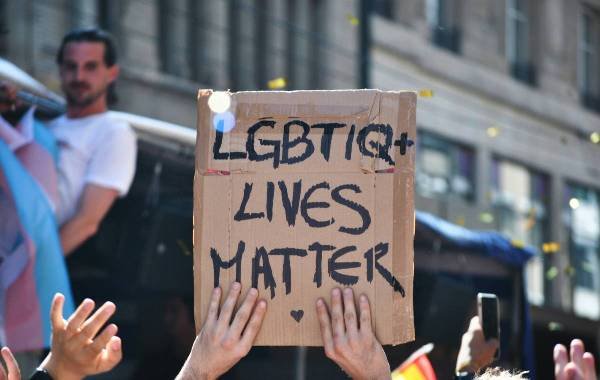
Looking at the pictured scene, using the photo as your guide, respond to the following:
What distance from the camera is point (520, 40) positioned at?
80.5ft

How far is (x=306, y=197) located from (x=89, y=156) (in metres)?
2.95

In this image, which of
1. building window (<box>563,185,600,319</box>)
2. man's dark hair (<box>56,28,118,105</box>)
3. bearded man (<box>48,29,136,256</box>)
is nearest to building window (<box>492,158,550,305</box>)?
building window (<box>563,185,600,319</box>)

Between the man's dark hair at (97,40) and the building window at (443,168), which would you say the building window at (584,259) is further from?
the man's dark hair at (97,40)

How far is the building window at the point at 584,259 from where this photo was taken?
22734 millimetres

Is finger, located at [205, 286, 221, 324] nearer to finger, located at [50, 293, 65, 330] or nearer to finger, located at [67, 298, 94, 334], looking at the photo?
finger, located at [67, 298, 94, 334]

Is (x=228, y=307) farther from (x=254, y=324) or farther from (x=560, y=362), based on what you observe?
(x=560, y=362)

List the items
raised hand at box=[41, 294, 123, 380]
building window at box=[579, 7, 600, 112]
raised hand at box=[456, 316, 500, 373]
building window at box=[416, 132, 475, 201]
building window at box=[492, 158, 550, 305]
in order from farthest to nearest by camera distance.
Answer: building window at box=[579, 7, 600, 112] → building window at box=[492, 158, 550, 305] → building window at box=[416, 132, 475, 201] → raised hand at box=[456, 316, 500, 373] → raised hand at box=[41, 294, 123, 380]

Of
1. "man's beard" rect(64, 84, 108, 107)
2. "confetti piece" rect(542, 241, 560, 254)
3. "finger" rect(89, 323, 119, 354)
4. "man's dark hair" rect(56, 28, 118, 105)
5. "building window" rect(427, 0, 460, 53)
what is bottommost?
"finger" rect(89, 323, 119, 354)

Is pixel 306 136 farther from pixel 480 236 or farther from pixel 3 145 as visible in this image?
pixel 480 236

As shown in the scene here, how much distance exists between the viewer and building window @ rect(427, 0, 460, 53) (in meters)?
21.8

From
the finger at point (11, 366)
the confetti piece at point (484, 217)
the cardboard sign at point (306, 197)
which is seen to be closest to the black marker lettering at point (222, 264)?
the cardboard sign at point (306, 197)

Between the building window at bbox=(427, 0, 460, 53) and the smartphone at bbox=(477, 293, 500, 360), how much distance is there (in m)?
17.1

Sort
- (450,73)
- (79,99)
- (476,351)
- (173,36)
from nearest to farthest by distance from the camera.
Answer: (476,351)
(79,99)
(173,36)
(450,73)

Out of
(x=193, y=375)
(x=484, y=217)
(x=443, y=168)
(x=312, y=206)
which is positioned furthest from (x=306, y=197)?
(x=443, y=168)
